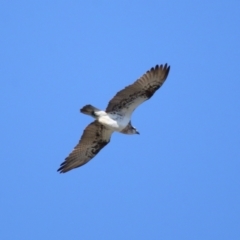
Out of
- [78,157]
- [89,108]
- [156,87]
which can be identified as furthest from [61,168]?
[156,87]

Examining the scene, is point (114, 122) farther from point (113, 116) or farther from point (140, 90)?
point (140, 90)

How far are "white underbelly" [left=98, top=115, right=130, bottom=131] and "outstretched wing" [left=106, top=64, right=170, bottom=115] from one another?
0.60ft

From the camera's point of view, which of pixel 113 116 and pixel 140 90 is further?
pixel 113 116

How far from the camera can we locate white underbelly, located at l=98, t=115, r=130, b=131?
15609 mm

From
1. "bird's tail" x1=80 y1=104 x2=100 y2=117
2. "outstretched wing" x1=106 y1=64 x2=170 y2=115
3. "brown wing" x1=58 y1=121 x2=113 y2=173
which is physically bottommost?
"brown wing" x1=58 y1=121 x2=113 y2=173

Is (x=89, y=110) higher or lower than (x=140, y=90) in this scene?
lower

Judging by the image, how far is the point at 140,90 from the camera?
1534 cm

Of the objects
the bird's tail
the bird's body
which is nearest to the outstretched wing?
the bird's body

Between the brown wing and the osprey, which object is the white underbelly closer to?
the osprey

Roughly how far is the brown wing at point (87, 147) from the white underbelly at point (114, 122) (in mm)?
414

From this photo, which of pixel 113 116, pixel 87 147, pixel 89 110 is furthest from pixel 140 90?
pixel 87 147

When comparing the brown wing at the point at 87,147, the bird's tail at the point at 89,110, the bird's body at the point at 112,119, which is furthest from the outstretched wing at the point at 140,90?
the brown wing at the point at 87,147

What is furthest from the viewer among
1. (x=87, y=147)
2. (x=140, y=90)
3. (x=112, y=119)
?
(x=87, y=147)

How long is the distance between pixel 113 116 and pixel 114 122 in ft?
0.42
